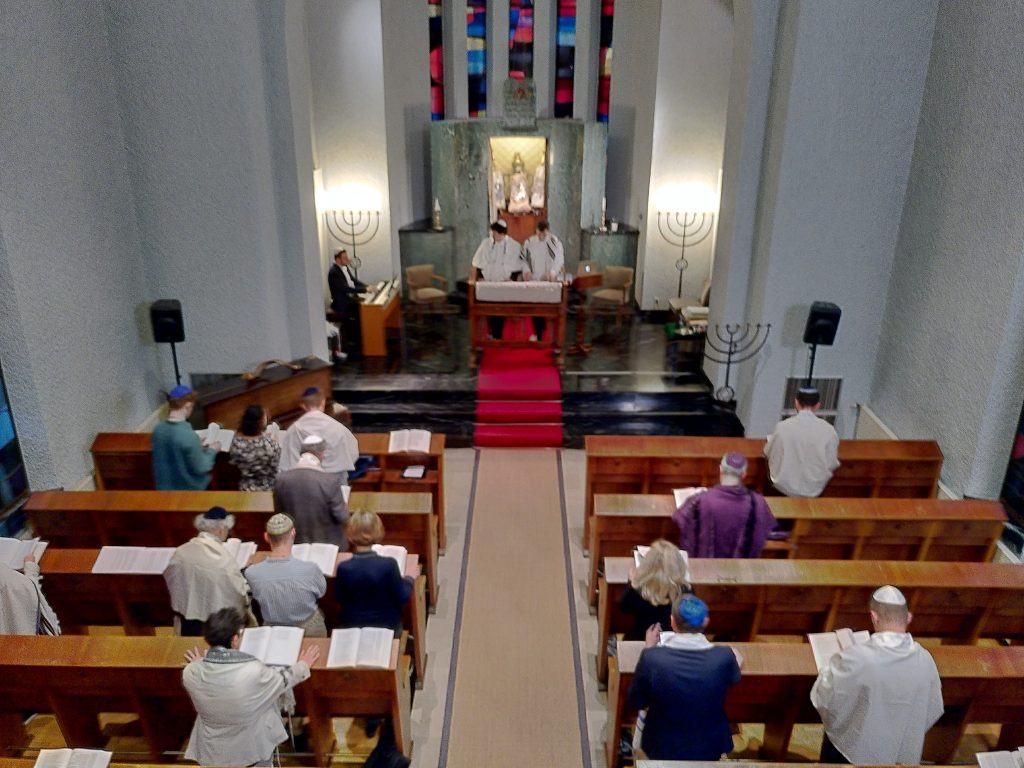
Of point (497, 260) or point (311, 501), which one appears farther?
point (497, 260)

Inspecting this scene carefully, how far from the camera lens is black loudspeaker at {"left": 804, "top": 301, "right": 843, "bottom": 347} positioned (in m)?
7.41

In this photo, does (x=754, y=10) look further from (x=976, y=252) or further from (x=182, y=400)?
(x=182, y=400)

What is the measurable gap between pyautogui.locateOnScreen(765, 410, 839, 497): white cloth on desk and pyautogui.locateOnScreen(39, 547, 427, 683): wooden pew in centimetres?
277

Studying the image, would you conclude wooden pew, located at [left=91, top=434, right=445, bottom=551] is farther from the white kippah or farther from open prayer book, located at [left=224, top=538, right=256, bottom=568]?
the white kippah

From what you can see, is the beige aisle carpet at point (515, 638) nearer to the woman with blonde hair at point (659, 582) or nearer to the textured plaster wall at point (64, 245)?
A: the woman with blonde hair at point (659, 582)

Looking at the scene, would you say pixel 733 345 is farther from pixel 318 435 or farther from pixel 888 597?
pixel 888 597

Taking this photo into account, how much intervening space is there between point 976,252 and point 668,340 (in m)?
4.41

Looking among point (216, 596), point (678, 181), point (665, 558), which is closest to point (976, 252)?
point (665, 558)

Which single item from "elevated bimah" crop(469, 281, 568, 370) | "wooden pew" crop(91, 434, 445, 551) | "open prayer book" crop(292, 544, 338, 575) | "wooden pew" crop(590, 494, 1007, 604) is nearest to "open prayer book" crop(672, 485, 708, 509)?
"wooden pew" crop(590, 494, 1007, 604)

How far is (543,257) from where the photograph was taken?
9.25 metres

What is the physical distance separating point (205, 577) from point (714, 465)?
12.8ft

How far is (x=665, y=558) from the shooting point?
13.3ft

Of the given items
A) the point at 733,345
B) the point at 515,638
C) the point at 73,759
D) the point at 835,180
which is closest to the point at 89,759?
the point at 73,759

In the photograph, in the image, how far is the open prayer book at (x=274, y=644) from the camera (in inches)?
149
